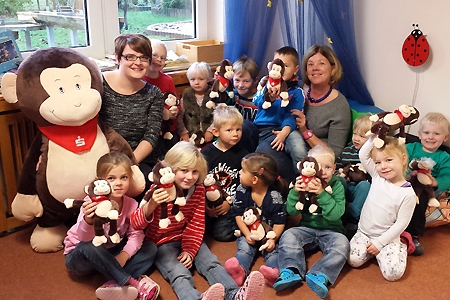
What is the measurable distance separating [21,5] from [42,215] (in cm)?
120

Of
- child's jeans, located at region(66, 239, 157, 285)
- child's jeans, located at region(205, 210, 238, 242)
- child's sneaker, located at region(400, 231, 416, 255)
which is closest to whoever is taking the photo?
child's jeans, located at region(66, 239, 157, 285)

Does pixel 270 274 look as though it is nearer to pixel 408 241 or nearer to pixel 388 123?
pixel 408 241

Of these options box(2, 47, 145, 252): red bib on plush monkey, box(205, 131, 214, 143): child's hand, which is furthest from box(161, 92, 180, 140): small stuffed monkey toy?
box(2, 47, 145, 252): red bib on plush monkey

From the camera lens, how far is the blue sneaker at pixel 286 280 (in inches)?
72.6

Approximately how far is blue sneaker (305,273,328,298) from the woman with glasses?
3.03ft

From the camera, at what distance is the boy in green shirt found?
1895 mm

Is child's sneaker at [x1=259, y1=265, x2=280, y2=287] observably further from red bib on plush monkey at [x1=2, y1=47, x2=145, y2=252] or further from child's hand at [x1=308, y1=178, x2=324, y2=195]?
red bib on plush monkey at [x1=2, y1=47, x2=145, y2=252]

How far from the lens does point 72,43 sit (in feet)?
9.10

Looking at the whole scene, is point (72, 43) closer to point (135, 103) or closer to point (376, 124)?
point (135, 103)

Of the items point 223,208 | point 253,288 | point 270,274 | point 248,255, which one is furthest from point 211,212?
point 253,288

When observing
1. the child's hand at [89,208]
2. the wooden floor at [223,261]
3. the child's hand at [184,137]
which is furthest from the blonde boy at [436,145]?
the child's hand at [89,208]

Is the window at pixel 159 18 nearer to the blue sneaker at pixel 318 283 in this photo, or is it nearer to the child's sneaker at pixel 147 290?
the child's sneaker at pixel 147 290

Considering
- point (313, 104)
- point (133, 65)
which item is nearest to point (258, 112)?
point (313, 104)

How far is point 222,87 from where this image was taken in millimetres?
2529
